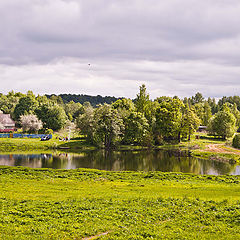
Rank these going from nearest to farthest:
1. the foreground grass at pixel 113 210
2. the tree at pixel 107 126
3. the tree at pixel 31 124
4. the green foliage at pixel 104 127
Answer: the foreground grass at pixel 113 210
the tree at pixel 107 126
the green foliage at pixel 104 127
the tree at pixel 31 124

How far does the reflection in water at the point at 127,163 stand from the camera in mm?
50250

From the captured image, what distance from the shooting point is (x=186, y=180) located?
36969 mm

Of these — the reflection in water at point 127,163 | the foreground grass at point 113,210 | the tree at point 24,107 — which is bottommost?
the reflection in water at point 127,163

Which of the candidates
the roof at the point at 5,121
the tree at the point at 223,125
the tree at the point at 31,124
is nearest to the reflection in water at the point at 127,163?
the tree at the point at 31,124

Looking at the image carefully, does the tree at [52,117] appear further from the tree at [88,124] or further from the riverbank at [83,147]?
the riverbank at [83,147]

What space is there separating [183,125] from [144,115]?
552 inches

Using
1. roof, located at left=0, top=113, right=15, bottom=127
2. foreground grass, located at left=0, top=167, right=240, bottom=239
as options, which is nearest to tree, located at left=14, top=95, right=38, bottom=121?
roof, located at left=0, top=113, right=15, bottom=127

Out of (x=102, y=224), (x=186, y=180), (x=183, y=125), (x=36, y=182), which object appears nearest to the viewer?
(x=102, y=224)

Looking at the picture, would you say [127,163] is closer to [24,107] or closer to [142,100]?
[142,100]

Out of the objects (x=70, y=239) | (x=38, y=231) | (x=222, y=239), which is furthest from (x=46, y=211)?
(x=222, y=239)

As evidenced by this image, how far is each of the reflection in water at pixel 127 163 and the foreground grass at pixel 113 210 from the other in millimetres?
16759

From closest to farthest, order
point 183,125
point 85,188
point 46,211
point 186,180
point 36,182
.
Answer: point 46,211 < point 85,188 < point 36,182 < point 186,180 < point 183,125

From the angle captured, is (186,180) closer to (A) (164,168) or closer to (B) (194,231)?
(A) (164,168)

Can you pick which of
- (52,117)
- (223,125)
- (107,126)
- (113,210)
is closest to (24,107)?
(52,117)
